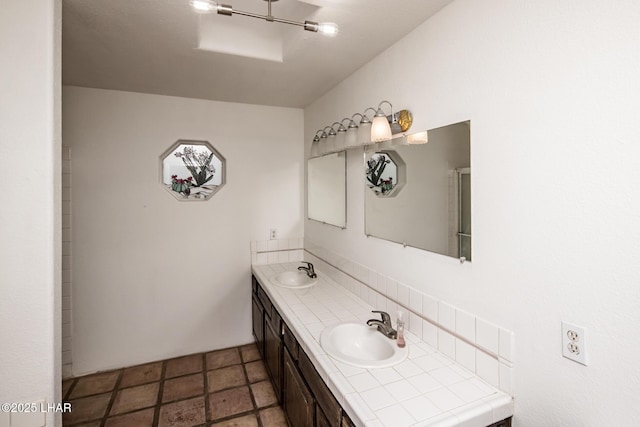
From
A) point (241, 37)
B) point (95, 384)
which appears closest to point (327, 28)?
point (241, 37)

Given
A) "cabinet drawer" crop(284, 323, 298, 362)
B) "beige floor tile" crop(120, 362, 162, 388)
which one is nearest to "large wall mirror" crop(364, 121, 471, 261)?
"cabinet drawer" crop(284, 323, 298, 362)

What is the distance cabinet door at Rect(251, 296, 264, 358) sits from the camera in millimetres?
2646

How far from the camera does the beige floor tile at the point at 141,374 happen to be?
2.51 metres

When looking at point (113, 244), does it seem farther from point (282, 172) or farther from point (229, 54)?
point (229, 54)

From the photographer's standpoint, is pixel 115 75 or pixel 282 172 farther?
pixel 282 172

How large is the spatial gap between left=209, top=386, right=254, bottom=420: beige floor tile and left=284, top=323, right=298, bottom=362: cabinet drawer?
69 centimetres

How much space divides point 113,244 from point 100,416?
1.24 m

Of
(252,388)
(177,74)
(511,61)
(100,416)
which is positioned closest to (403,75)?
(511,61)

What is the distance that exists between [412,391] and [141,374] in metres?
2.39

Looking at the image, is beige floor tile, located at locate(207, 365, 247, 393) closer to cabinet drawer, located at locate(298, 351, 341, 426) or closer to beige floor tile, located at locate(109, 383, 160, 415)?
beige floor tile, located at locate(109, 383, 160, 415)

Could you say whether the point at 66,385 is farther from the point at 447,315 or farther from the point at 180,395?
the point at 447,315

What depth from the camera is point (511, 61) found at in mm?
1161

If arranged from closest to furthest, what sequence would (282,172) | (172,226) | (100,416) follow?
(100,416) < (172,226) < (282,172)

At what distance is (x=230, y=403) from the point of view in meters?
2.27
